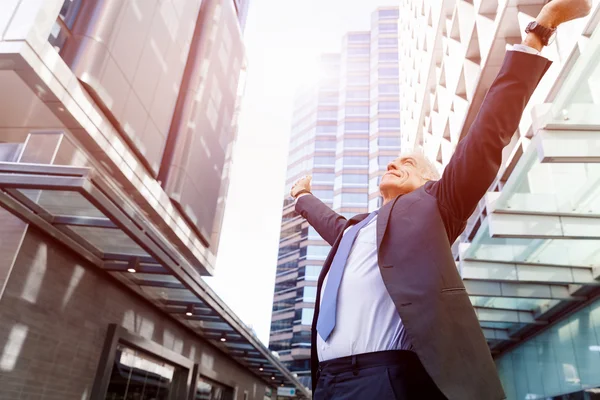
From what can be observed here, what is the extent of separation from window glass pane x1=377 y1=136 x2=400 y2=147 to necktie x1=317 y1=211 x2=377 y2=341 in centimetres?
5478

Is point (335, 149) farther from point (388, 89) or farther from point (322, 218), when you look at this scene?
point (322, 218)

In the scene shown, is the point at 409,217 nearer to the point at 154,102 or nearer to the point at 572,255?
the point at 572,255

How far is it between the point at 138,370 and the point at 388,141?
48814 mm

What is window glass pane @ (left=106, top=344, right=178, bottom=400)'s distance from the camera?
10.0m

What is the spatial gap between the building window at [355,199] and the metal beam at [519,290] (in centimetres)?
4206

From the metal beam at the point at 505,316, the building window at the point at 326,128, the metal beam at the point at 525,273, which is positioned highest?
the building window at the point at 326,128

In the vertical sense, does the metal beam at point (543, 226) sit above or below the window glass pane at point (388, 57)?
below

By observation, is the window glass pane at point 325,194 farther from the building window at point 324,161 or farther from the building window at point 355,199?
the building window at point 324,161

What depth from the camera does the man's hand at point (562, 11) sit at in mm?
1848

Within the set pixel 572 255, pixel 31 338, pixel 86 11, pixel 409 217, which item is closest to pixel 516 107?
pixel 409 217

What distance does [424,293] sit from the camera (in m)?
1.70

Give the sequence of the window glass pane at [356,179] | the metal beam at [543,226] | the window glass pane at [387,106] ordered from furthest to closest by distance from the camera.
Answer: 1. the window glass pane at [387,106]
2. the window glass pane at [356,179]
3. the metal beam at [543,226]

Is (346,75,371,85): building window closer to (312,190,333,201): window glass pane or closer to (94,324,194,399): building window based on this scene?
(312,190,333,201): window glass pane

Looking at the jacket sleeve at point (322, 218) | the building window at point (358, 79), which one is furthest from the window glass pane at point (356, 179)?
the jacket sleeve at point (322, 218)
